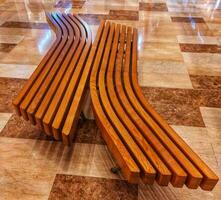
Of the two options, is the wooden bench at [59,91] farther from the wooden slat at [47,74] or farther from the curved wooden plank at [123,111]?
the curved wooden plank at [123,111]

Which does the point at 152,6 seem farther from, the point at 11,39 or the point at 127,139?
the point at 127,139

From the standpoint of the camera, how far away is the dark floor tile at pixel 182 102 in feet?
7.09

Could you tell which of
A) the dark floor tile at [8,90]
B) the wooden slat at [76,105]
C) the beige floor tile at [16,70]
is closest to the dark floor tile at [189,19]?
the wooden slat at [76,105]

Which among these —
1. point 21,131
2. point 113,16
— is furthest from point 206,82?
point 113,16

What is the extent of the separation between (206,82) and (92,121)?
4.48ft

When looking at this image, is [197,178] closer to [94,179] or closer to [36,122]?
[94,179]

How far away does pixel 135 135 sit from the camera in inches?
56.2

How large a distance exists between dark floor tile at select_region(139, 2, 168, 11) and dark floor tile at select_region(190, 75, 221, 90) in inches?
97.1

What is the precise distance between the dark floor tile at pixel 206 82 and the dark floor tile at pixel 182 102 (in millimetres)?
74

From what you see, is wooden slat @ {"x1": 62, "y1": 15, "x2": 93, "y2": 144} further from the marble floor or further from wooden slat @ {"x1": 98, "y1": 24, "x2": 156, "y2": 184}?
the marble floor

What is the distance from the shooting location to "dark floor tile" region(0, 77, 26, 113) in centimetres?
229

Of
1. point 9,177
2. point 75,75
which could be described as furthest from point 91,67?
point 9,177

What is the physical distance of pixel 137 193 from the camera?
158cm

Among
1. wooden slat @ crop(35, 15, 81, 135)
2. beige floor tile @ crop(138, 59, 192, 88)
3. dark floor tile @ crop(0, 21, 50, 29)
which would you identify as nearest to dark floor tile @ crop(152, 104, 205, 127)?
beige floor tile @ crop(138, 59, 192, 88)
